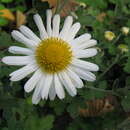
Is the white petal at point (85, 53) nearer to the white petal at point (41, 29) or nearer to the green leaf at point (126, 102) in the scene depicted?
the white petal at point (41, 29)

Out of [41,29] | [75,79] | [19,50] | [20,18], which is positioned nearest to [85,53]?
[75,79]

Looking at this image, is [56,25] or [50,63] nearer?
[50,63]

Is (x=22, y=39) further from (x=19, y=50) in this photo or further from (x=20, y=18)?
(x=20, y=18)

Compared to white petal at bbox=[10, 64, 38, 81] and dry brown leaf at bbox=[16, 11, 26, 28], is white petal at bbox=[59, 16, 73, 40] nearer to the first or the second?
white petal at bbox=[10, 64, 38, 81]

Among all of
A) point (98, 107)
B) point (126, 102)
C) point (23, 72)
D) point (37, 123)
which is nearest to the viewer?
point (23, 72)

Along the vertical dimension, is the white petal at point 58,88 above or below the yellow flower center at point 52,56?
below

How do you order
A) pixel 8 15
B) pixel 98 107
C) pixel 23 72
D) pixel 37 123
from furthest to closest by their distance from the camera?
pixel 8 15 < pixel 98 107 < pixel 37 123 < pixel 23 72

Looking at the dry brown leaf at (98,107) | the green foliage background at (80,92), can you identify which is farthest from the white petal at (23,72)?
the dry brown leaf at (98,107)
